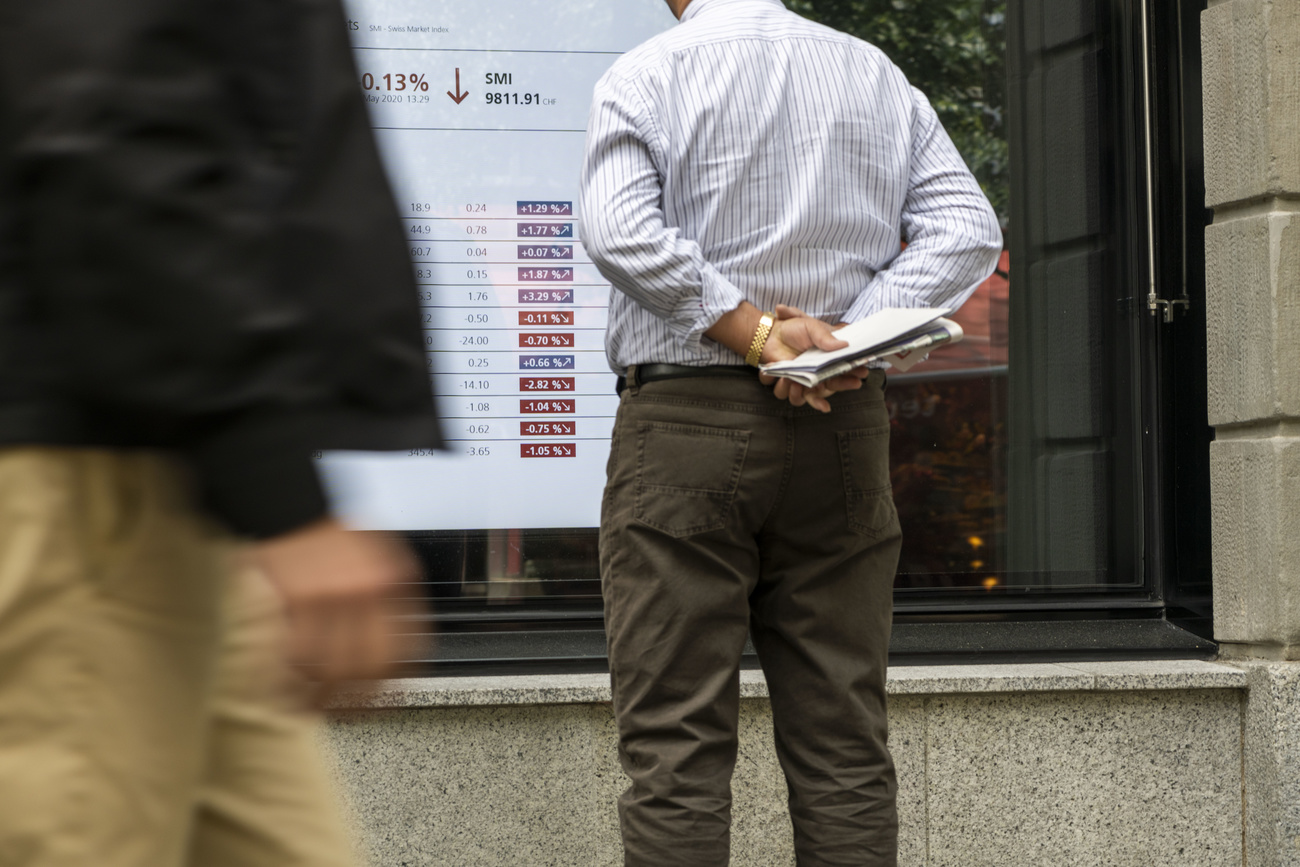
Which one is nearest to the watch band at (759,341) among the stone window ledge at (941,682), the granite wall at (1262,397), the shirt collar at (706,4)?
the shirt collar at (706,4)

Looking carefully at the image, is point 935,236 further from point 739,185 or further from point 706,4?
point 706,4

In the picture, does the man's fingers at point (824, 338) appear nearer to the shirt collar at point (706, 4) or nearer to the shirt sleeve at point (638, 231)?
the shirt sleeve at point (638, 231)

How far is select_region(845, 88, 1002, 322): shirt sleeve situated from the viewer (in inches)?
109

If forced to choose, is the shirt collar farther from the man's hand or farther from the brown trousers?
the man's hand

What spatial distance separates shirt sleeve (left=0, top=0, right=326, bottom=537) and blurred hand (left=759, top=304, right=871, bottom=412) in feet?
5.67

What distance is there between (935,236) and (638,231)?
0.71m

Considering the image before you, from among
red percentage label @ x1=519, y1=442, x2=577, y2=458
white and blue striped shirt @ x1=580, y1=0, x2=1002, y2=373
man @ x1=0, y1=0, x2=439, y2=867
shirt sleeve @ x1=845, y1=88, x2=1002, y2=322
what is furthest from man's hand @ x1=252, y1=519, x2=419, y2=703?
red percentage label @ x1=519, y1=442, x2=577, y2=458

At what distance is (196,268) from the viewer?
2.85ft

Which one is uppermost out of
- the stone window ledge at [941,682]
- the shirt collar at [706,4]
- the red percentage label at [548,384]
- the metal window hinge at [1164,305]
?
the shirt collar at [706,4]

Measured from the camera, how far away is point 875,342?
2422mm

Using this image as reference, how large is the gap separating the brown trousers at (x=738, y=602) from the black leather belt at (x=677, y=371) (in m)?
0.02

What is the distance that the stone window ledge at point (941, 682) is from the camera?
3.80 metres

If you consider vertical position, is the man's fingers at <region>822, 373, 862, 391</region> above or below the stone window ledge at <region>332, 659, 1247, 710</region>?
above

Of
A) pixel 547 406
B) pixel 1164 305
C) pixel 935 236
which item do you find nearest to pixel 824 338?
pixel 935 236
